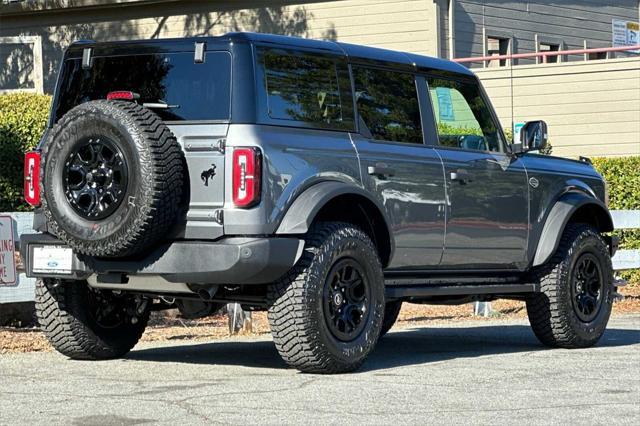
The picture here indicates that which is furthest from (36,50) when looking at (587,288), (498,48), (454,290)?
(454,290)

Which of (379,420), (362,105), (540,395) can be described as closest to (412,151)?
(362,105)

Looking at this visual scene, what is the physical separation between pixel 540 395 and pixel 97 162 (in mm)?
3007

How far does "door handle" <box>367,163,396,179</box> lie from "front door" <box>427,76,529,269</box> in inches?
26.7

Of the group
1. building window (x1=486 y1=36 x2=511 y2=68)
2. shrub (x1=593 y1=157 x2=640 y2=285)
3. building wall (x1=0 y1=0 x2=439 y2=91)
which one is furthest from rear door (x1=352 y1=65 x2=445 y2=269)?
building window (x1=486 y1=36 x2=511 y2=68)

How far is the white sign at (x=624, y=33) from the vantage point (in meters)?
29.3

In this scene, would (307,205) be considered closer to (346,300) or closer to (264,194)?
(264,194)

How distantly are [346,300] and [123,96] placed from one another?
1.93 metres

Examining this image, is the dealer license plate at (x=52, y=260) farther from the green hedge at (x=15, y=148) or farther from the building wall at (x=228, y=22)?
the building wall at (x=228, y=22)

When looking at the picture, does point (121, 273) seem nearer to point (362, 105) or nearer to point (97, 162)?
point (97, 162)

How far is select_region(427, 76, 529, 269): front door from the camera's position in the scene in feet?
32.5

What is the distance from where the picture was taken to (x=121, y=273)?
28.2 feet

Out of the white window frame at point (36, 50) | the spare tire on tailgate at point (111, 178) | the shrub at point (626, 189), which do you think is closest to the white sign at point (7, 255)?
the spare tire on tailgate at point (111, 178)

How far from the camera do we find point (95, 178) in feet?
27.7

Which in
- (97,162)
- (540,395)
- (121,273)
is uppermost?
(97,162)
